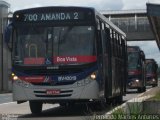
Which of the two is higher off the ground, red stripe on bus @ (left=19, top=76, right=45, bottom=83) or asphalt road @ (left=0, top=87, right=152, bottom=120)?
red stripe on bus @ (left=19, top=76, right=45, bottom=83)

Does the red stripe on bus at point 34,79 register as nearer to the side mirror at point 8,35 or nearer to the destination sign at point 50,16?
the side mirror at point 8,35

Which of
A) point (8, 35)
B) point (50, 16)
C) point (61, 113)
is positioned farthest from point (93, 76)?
point (8, 35)

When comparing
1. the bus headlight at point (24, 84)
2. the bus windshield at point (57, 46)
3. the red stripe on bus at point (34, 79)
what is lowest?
the bus headlight at point (24, 84)

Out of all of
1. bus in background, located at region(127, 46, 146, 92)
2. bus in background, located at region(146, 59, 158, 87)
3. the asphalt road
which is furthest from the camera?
bus in background, located at region(146, 59, 158, 87)

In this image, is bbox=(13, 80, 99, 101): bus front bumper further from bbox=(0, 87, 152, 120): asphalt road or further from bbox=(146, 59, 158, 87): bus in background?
bbox=(146, 59, 158, 87): bus in background

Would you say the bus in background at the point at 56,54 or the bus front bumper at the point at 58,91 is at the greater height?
the bus in background at the point at 56,54

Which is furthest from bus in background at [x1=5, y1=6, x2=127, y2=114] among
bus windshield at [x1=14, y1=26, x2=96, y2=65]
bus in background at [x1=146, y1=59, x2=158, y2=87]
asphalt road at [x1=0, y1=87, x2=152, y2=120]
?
bus in background at [x1=146, y1=59, x2=158, y2=87]

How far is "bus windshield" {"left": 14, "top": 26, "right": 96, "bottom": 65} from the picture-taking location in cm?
1788

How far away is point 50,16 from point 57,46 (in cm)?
109

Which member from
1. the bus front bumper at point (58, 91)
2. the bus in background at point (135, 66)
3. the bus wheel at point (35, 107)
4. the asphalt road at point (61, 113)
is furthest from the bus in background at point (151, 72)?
the bus front bumper at point (58, 91)

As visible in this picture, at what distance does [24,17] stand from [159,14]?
617 centimetres

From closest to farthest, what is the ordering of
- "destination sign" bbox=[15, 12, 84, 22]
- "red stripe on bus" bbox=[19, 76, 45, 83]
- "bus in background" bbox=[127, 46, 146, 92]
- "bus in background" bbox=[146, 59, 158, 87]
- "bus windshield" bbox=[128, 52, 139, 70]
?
"red stripe on bus" bbox=[19, 76, 45, 83] < "destination sign" bbox=[15, 12, 84, 22] < "bus windshield" bbox=[128, 52, 139, 70] < "bus in background" bbox=[127, 46, 146, 92] < "bus in background" bbox=[146, 59, 158, 87]

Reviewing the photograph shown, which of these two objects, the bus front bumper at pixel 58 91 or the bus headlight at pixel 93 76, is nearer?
the bus front bumper at pixel 58 91

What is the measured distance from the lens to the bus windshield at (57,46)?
704 inches
